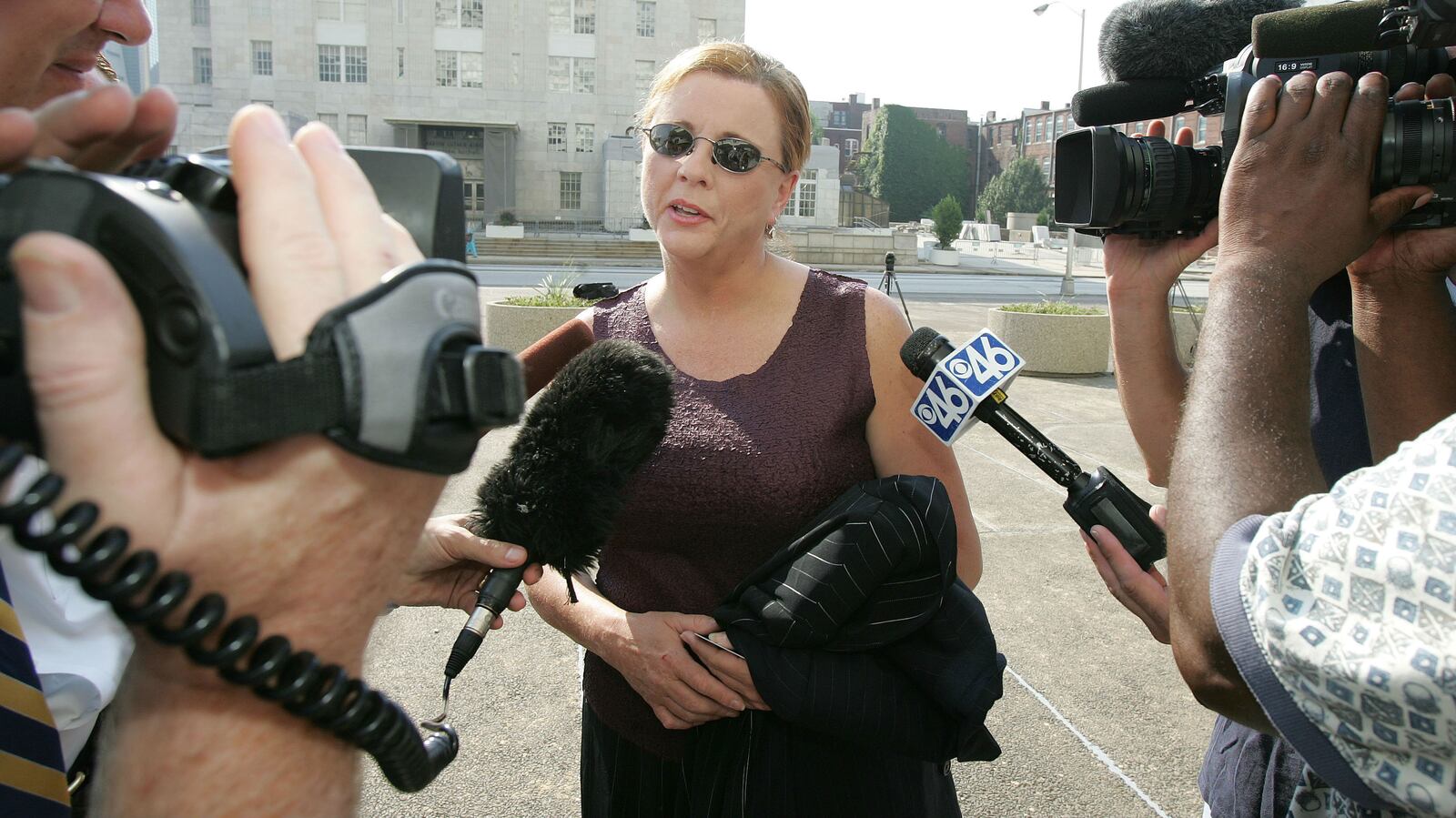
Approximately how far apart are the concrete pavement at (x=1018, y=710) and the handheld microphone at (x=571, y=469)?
1.02 meters

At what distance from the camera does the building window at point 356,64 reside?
46812 millimetres

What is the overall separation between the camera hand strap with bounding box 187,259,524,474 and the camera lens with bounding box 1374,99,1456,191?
135 cm

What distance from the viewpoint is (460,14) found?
4650 centimetres

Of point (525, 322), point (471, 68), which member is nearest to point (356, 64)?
point (471, 68)

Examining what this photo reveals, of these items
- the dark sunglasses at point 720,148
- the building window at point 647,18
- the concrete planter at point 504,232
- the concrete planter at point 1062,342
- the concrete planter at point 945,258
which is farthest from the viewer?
the building window at point 647,18

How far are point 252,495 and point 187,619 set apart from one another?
0.09m

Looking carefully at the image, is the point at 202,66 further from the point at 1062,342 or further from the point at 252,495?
the point at 252,495

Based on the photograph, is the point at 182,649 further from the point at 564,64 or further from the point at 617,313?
the point at 564,64

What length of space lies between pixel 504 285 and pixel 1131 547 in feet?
65.7

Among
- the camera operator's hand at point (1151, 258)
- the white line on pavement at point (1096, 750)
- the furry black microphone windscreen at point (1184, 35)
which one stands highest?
the furry black microphone windscreen at point (1184, 35)

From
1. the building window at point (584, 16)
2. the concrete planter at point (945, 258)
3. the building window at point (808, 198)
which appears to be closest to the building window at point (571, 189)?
the building window at point (584, 16)

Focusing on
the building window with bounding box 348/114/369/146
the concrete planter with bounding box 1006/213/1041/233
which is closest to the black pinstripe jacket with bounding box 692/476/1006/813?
the building window with bounding box 348/114/369/146

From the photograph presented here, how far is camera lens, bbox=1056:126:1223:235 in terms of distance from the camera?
185cm

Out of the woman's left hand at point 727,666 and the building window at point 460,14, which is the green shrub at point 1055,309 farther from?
the building window at point 460,14
